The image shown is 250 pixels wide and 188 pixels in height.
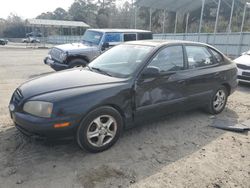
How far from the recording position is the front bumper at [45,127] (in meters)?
2.96

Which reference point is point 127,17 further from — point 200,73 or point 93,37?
point 200,73

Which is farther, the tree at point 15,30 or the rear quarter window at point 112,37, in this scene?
the tree at point 15,30

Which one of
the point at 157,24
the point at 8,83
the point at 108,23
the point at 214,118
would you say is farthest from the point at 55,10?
the point at 214,118

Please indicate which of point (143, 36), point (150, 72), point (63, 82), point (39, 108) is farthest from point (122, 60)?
point (143, 36)

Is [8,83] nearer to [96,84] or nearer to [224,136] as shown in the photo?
[96,84]

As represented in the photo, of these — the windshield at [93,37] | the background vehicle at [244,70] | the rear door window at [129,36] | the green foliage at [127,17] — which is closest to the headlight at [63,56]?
the windshield at [93,37]

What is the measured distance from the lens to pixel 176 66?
4.20 meters

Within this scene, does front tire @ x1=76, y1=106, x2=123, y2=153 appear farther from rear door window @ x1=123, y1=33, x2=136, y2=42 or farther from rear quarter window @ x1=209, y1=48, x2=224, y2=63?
rear door window @ x1=123, y1=33, x2=136, y2=42

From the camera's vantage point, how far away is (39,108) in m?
3.03

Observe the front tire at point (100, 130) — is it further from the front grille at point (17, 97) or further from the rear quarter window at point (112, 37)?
the rear quarter window at point (112, 37)

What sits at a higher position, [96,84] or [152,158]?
[96,84]

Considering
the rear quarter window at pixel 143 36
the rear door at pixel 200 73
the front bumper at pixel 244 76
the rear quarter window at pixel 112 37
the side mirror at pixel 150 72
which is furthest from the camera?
the rear quarter window at pixel 143 36

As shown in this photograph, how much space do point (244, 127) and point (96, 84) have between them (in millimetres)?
2940

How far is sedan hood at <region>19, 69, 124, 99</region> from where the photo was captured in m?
3.30
